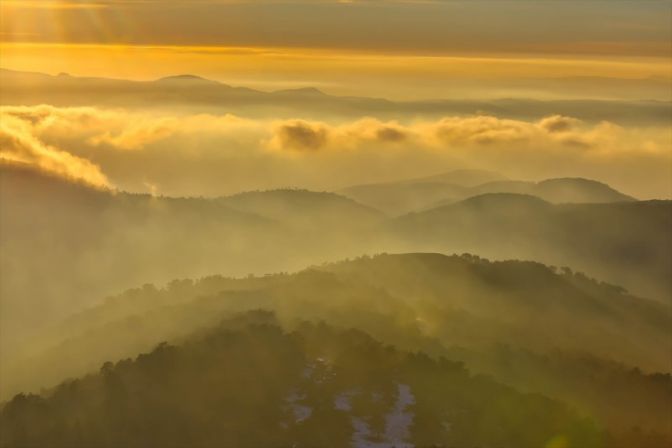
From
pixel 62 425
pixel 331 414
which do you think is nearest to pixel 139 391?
pixel 62 425

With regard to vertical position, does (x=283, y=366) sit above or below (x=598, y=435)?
above

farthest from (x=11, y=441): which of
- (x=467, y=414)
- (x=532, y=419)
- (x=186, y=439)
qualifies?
(x=532, y=419)

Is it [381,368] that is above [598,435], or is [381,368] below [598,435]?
above

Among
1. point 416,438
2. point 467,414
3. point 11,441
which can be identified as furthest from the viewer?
point 11,441

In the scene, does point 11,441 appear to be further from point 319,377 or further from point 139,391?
point 319,377

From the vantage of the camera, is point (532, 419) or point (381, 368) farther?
point (381, 368)

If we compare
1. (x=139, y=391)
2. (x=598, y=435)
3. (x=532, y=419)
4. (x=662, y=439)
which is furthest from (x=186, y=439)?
(x=662, y=439)

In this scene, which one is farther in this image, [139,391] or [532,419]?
[139,391]

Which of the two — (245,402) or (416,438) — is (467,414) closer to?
(416,438)

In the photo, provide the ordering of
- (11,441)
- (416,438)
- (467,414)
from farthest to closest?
1. (11,441)
2. (467,414)
3. (416,438)
